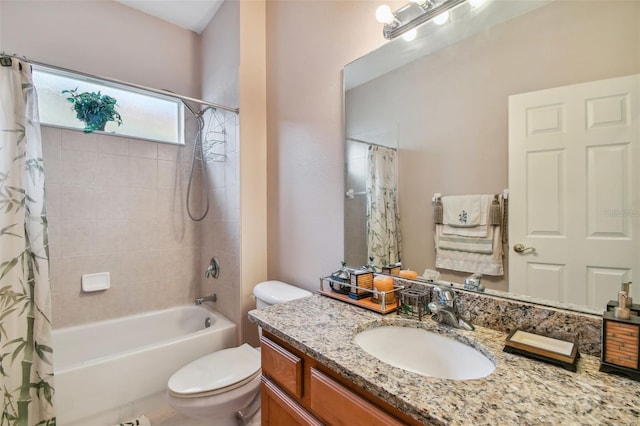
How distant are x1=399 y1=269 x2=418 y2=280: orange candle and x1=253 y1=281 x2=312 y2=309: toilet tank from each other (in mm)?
626

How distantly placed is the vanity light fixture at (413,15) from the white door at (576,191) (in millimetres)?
453

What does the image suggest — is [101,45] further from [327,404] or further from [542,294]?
[542,294]

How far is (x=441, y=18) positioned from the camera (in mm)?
1103

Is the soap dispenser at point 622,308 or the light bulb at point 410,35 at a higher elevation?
the light bulb at point 410,35

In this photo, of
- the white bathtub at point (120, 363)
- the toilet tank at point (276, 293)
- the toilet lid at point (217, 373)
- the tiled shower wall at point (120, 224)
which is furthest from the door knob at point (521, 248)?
the tiled shower wall at point (120, 224)

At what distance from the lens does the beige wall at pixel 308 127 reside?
153 centimetres

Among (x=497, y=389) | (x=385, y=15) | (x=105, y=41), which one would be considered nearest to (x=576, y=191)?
(x=497, y=389)

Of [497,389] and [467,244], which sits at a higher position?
[467,244]

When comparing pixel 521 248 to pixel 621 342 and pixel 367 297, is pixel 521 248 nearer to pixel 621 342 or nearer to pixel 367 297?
pixel 621 342

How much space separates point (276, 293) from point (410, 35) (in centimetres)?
149

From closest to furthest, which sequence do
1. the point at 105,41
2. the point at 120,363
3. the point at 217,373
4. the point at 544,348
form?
the point at 544,348 → the point at 217,373 → the point at 120,363 → the point at 105,41

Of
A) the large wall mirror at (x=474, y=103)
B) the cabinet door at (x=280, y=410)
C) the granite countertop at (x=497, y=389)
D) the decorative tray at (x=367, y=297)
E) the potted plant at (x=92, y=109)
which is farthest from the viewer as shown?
the potted plant at (x=92, y=109)

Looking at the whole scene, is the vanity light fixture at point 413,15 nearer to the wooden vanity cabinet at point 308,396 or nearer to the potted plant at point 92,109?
the wooden vanity cabinet at point 308,396

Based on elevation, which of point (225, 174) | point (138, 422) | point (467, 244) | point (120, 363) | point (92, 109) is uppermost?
point (92, 109)
